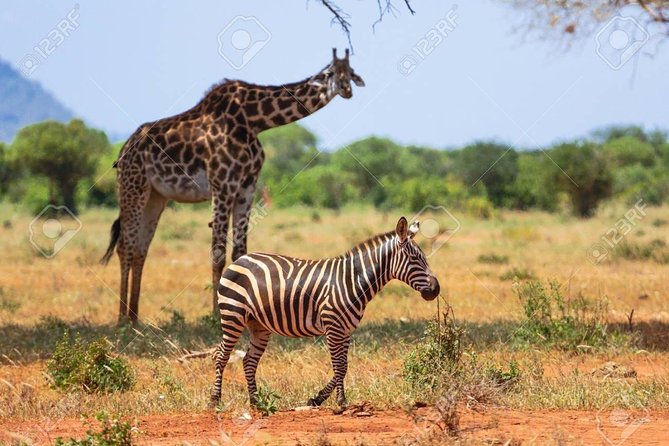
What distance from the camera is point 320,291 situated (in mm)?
7434

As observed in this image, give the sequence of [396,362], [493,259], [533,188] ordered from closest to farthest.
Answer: [396,362], [493,259], [533,188]

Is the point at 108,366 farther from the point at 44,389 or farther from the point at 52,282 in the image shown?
the point at 52,282

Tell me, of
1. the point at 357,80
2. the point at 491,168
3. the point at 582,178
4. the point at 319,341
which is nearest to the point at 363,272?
the point at 319,341

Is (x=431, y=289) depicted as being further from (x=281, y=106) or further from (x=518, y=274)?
(x=518, y=274)

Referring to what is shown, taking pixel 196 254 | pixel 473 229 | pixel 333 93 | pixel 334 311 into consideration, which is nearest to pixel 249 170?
pixel 333 93

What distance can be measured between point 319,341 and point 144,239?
3.36 m

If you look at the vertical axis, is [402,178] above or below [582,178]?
above

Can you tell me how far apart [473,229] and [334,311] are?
72.1 feet

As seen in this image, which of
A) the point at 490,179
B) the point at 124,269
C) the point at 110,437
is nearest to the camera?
the point at 110,437

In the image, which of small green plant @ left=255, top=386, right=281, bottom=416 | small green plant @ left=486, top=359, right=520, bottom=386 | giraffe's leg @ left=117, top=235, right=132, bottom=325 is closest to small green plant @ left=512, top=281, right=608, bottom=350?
small green plant @ left=486, top=359, right=520, bottom=386

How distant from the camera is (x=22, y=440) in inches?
247

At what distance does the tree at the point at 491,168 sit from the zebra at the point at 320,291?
2811 centimetres

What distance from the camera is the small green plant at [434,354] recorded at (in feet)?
25.4

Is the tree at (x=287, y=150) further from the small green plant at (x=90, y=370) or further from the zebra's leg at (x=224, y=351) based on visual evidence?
the zebra's leg at (x=224, y=351)
